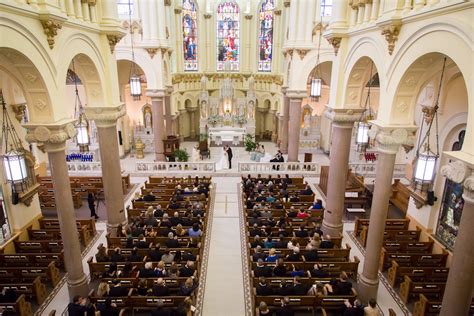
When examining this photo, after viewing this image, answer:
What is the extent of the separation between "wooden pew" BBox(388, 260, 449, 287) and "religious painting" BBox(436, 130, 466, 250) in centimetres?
215

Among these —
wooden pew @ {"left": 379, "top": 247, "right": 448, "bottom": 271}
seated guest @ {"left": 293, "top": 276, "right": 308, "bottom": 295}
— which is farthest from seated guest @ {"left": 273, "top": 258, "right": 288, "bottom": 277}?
wooden pew @ {"left": 379, "top": 247, "right": 448, "bottom": 271}

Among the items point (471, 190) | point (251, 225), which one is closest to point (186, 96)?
point (251, 225)

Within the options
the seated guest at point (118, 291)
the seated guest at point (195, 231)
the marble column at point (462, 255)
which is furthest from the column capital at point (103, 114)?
the marble column at point (462, 255)

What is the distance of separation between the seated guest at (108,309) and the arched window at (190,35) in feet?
82.2

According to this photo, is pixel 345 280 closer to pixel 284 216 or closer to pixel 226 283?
pixel 226 283

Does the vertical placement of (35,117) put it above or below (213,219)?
above

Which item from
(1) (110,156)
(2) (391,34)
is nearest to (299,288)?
(2) (391,34)

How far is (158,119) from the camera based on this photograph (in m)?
22.2

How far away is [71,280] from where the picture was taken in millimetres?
9625

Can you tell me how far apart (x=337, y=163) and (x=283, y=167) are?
8.84m

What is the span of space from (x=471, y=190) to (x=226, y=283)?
748 cm

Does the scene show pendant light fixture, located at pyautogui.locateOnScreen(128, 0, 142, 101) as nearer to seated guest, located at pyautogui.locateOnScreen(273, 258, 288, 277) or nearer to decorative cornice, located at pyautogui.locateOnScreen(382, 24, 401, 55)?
seated guest, located at pyautogui.locateOnScreen(273, 258, 288, 277)

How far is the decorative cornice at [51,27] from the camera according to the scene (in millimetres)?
7598

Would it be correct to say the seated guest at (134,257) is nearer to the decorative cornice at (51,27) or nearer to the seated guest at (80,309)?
the seated guest at (80,309)
